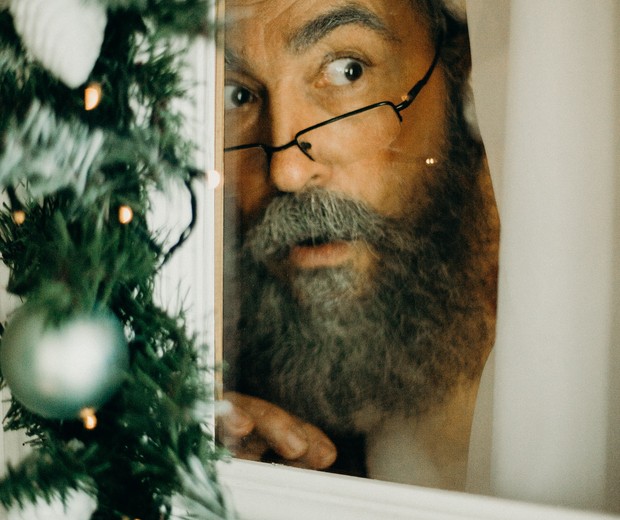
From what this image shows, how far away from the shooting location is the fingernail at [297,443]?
750 mm

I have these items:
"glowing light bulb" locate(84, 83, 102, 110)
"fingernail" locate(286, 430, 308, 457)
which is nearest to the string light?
"glowing light bulb" locate(84, 83, 102, 110)

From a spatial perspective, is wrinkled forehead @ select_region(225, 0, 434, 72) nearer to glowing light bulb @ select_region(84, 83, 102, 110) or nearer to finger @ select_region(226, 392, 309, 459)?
glowing light bulb @ select_region(84, 83, 102, 110)

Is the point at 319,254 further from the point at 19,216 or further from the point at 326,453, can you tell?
the point at 19,216

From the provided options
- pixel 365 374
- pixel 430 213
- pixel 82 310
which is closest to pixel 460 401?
pixel 365 374

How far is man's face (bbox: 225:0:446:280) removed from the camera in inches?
27.4

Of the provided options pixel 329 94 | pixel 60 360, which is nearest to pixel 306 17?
pixel 329 94

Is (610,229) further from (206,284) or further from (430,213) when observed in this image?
(206,284)

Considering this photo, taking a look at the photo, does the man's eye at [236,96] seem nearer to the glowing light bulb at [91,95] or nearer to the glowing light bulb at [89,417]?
the glowing light bulb at [91,95]

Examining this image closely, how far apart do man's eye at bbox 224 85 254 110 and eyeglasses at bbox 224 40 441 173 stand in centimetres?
8

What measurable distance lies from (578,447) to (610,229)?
0.25m

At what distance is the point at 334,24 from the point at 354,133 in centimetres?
15

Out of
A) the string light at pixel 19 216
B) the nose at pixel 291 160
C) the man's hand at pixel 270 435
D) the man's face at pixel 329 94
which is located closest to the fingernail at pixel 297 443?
the man's hand at pixel 270 435

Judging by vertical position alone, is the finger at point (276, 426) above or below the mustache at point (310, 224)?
below

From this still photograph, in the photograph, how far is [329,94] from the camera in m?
0.73
